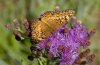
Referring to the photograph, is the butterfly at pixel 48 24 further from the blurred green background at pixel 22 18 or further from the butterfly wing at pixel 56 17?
the blurred green background at pixel 22 18

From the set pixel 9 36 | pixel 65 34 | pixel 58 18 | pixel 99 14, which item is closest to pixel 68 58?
pixel 65 34

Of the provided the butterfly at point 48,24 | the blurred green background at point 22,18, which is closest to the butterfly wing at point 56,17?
the butterfly at point 48,24

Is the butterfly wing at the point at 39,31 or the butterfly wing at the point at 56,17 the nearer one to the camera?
the butterfly wing at the point at 39,31

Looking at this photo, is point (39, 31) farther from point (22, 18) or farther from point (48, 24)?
point (22, 18)

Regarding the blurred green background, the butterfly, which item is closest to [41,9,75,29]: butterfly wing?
the butterfly

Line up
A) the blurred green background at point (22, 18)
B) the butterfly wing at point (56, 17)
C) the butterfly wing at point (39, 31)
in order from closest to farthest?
the butterfly wing at point (39, 31), the butterfly wing at point (56, 17), the blurred green background at point (22, 18)

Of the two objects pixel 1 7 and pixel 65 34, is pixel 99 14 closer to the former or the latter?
pixel 65 34

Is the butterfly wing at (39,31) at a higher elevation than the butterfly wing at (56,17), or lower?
lower

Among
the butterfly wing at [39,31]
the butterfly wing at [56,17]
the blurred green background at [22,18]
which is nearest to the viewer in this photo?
the butterfly wing at [39,31]
